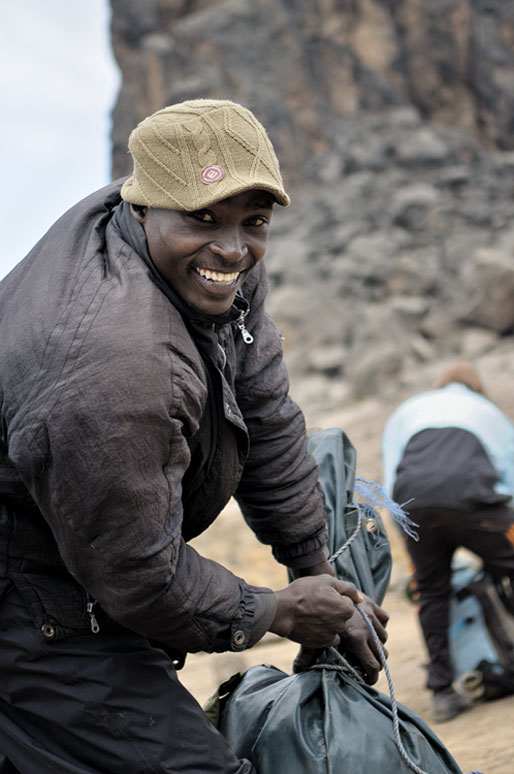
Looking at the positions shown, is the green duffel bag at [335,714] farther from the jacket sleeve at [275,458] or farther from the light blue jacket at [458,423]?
the light blue jacket at [458,423]

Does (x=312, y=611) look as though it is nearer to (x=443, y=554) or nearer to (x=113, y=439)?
(x=113, y=439)

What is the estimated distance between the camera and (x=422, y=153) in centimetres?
2948

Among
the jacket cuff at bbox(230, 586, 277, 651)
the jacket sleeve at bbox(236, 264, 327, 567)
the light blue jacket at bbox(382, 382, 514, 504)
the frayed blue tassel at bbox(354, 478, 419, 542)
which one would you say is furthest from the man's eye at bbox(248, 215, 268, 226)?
the light blue jacket at bbox(382, 382, 514, 504)

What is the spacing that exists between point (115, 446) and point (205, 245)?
462 millimetres

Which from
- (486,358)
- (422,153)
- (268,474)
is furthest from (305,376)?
(268,474)

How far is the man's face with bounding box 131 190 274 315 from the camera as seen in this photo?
1.91m

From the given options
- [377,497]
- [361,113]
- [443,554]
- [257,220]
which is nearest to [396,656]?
[443,554]

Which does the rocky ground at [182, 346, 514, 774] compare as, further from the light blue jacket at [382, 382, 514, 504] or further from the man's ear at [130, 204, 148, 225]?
the man's ear at [130, 204, 148, 225]

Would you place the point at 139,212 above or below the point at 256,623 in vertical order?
above

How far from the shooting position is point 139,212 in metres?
2.00

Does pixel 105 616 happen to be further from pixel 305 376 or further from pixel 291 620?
pixel 305 376

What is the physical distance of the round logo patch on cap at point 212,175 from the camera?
187 centimetres

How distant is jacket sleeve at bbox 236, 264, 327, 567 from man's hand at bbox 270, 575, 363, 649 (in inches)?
10.3

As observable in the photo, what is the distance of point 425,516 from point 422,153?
26.4 metres
